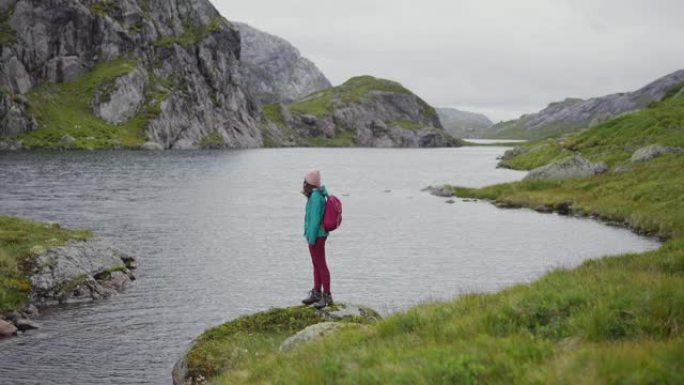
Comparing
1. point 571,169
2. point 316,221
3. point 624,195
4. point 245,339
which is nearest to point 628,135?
point 571,169

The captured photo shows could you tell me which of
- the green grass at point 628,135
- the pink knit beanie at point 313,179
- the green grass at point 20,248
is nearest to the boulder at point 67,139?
the green grass at point 628,135

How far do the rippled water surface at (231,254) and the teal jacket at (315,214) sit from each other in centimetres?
431

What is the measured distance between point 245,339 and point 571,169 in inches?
2651

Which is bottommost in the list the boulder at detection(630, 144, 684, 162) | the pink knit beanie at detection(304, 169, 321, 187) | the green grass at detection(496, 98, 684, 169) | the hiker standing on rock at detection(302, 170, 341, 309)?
the hiker standing on rock at detection(302, 170, 341, 309)

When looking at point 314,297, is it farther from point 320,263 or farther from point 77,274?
point 77,274

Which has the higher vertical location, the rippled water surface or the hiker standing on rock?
the hiker standing on rock

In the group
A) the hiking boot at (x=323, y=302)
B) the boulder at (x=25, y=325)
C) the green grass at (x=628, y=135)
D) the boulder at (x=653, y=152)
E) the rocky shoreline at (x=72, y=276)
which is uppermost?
the green grass at (x=628, y=135)

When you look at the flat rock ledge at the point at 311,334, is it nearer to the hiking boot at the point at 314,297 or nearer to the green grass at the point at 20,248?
the hiking boot at the point at 314,297

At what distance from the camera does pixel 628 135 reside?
311ft

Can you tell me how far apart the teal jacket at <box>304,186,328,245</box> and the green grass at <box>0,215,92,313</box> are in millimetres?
15644

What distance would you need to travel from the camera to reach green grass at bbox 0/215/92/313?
28541mm

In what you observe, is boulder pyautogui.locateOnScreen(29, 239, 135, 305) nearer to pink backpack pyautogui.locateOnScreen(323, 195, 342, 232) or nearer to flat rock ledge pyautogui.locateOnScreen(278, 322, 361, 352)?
pink backpack pyautogui.locateOnScreen(323, 195, 342, 232)

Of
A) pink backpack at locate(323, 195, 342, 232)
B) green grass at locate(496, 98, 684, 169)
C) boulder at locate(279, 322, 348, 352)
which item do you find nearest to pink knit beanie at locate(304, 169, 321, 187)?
pink backpack at locate(323, 195, 342, 232)

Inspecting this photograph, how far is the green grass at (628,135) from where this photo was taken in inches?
3239
